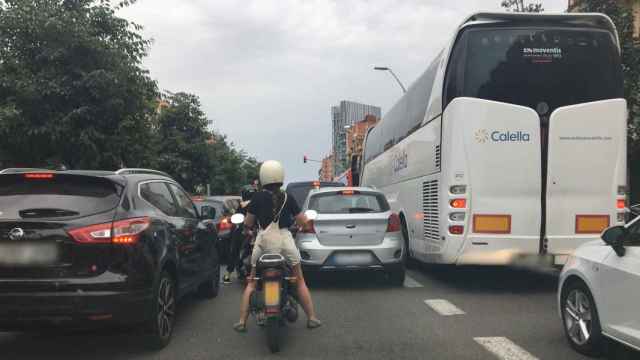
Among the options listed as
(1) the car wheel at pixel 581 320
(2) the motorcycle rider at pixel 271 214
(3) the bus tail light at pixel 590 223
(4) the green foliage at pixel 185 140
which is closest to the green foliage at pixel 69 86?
(2) the motorcycle rider at pixel 271 214

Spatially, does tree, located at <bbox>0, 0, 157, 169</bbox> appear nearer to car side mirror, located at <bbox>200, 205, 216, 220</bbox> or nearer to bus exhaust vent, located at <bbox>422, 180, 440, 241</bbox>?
car side mirror, located at <bbox>200, 205, 216, 220</bbox>

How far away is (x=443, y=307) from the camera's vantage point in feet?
22.8

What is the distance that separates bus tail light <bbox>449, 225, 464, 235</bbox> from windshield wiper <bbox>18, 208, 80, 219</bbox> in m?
4.85

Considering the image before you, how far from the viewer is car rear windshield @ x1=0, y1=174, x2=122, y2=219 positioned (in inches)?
181

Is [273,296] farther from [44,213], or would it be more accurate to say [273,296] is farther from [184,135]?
[184,135]

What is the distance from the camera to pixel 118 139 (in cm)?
1400

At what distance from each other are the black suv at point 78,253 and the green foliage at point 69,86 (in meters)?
8.41

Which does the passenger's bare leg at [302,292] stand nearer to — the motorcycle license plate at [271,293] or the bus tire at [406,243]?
the motorcycle license plate at [271,293]

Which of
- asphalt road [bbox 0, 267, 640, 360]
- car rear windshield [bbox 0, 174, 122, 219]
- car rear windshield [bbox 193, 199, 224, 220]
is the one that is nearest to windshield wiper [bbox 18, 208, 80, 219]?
car rear windshield [bbox 0, 174, 122, 219]

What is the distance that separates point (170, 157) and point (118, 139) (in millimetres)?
15965

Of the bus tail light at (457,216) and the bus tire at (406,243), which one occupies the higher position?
the bus tail light at (457,216)

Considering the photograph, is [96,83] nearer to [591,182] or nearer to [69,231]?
[69,231]

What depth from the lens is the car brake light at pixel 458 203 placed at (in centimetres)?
756

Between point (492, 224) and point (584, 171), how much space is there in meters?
1.40
